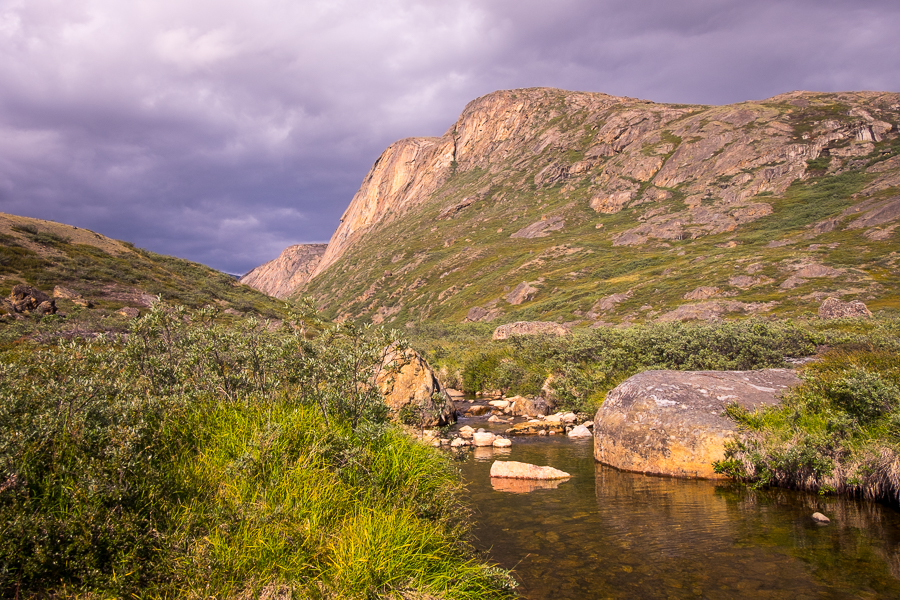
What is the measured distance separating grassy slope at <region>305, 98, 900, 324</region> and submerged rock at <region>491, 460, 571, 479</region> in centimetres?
5659

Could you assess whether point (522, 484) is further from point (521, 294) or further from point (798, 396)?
point (521, 294)

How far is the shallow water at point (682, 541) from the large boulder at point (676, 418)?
0.56m

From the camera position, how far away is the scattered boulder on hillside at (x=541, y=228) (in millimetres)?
140750

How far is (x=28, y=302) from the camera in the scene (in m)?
21.3

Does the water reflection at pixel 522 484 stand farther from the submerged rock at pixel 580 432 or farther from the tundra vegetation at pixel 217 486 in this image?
the submerged rock at pixel 580 432

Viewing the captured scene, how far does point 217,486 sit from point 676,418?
9.75 meters

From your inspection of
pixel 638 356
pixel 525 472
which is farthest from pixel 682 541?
pixel 638 356

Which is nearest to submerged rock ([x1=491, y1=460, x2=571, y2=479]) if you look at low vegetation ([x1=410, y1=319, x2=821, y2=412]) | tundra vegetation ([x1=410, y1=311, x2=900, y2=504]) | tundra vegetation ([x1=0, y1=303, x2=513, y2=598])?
tundra vegetation ([x1=410, y1=311, x2=900, y2=504])

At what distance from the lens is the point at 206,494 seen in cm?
447

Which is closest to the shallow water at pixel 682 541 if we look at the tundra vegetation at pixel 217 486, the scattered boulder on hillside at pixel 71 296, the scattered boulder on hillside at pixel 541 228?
the tundra vegetation at pixel 217 486

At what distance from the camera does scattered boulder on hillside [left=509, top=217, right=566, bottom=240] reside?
14075cm

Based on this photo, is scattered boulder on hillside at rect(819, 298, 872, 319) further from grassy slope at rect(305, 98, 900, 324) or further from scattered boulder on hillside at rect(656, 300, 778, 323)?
scattered boulder on hillside at rect(656, 300, 778, 323)

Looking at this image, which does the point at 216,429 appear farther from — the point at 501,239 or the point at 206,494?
the point at 501,239

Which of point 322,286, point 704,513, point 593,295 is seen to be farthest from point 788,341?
point 322,286
